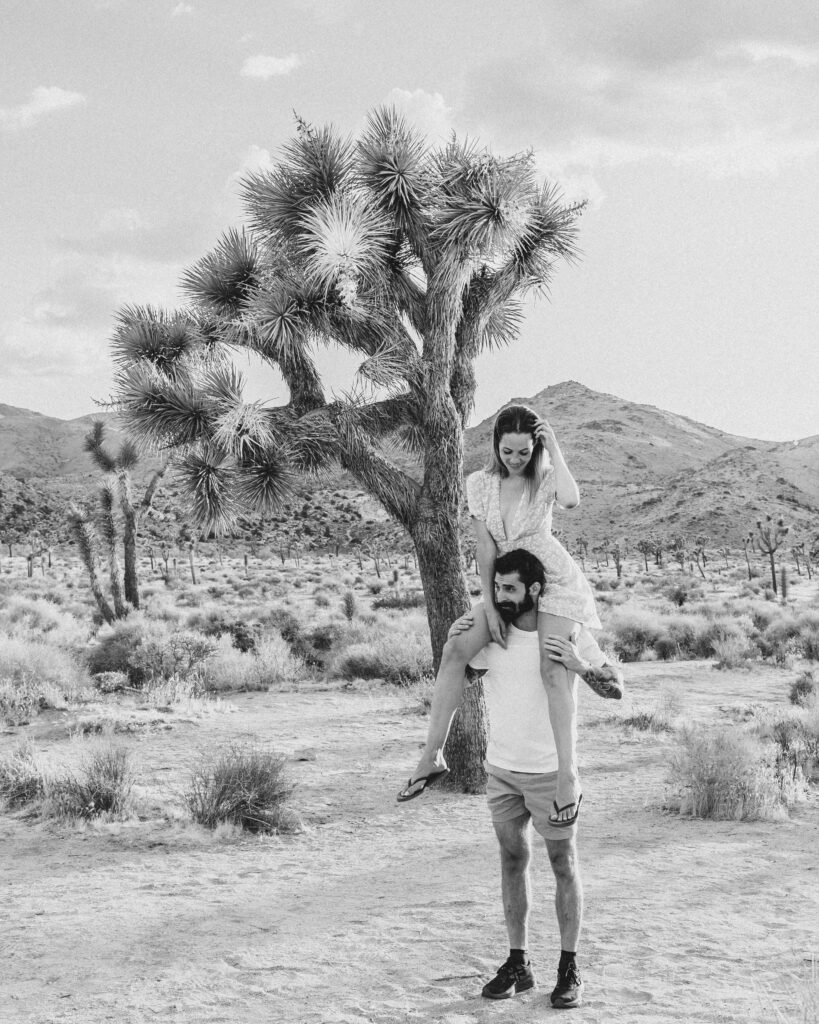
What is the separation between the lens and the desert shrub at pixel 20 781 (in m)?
7.52

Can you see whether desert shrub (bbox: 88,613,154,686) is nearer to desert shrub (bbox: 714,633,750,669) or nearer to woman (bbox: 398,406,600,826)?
desert shrub (bbox: 714,633,750,669)

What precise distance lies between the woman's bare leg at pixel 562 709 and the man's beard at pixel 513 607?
6 cm

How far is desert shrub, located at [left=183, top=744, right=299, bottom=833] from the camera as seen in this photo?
22.9 ft

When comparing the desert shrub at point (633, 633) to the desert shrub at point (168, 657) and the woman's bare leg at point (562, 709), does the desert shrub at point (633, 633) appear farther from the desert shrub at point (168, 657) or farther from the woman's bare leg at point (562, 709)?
the woman's bare leg at point (562, 709)

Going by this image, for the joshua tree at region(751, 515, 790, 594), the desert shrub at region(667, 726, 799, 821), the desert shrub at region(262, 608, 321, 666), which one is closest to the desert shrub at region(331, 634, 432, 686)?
the desert shrub at region(262, 608, 321, 666)

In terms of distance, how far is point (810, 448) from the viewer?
10738 cm

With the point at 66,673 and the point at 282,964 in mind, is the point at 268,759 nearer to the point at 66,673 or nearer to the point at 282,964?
the point at 282,964

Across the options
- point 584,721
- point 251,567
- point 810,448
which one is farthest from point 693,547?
point 584,721

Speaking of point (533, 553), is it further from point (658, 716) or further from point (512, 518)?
point (658, 716)

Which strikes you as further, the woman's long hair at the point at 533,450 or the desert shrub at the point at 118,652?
the desert shrub at the point at 118,652

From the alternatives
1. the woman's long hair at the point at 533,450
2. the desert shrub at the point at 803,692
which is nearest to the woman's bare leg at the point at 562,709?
the woman's long hair at the point at 533,450

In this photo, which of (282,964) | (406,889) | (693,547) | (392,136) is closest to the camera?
(282,964)

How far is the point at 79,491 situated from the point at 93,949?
270ft

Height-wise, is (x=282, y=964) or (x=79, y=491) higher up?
(x=79, y=491)
